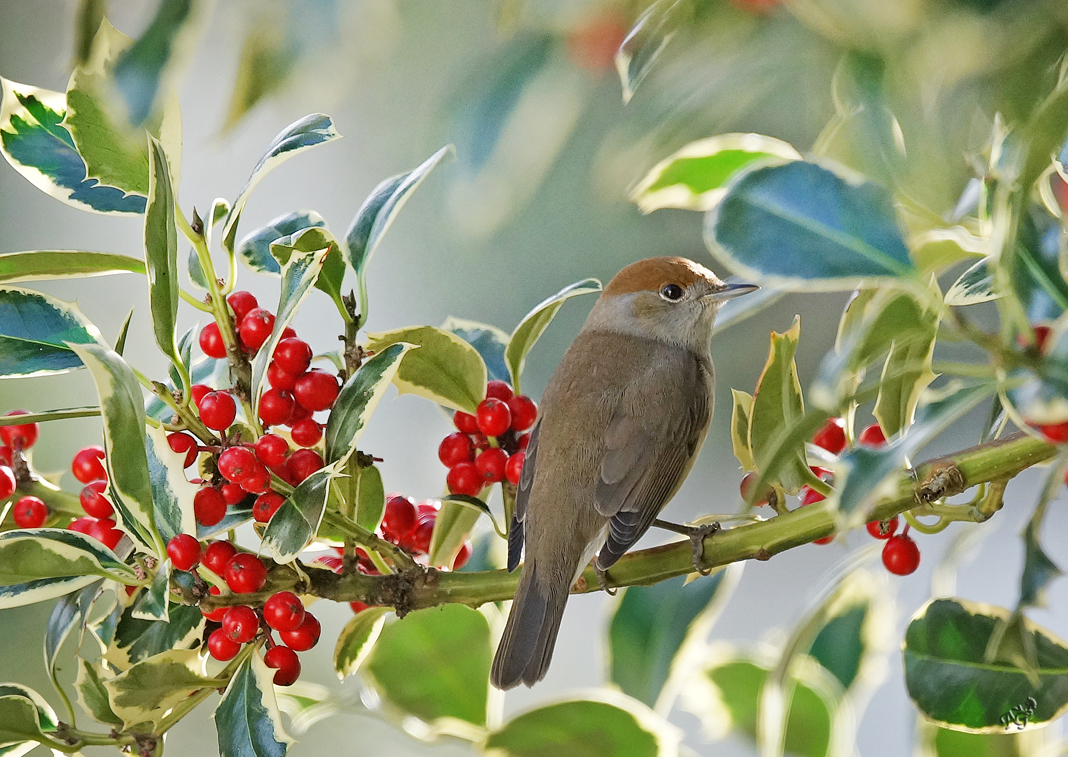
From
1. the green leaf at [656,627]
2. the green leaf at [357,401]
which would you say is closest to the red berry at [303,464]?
the green leaf at [357,401]

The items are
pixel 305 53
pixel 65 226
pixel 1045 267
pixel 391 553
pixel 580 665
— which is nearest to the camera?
pixel 305 53

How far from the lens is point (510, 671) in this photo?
3.00ft

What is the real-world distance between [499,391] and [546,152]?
68cm

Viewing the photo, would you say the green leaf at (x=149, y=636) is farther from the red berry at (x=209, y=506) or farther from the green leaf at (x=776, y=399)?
the green leaf at (x=776, y=399)

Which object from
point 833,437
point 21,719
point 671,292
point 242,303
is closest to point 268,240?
point 242,303

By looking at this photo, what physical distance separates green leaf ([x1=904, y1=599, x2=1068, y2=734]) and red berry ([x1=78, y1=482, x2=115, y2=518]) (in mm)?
635

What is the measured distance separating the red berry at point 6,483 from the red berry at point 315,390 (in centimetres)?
25

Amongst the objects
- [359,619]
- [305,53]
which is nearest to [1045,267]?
[305,53]

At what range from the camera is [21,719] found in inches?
29.1

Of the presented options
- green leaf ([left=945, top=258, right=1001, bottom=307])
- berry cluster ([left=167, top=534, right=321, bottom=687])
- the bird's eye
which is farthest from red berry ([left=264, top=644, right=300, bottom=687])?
the bird's eye

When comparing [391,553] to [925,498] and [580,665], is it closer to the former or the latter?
[925,498]

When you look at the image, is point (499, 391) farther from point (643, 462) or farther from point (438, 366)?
point (643, 462)

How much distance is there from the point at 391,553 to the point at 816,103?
→ 21.3 inches

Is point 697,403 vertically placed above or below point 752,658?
above
